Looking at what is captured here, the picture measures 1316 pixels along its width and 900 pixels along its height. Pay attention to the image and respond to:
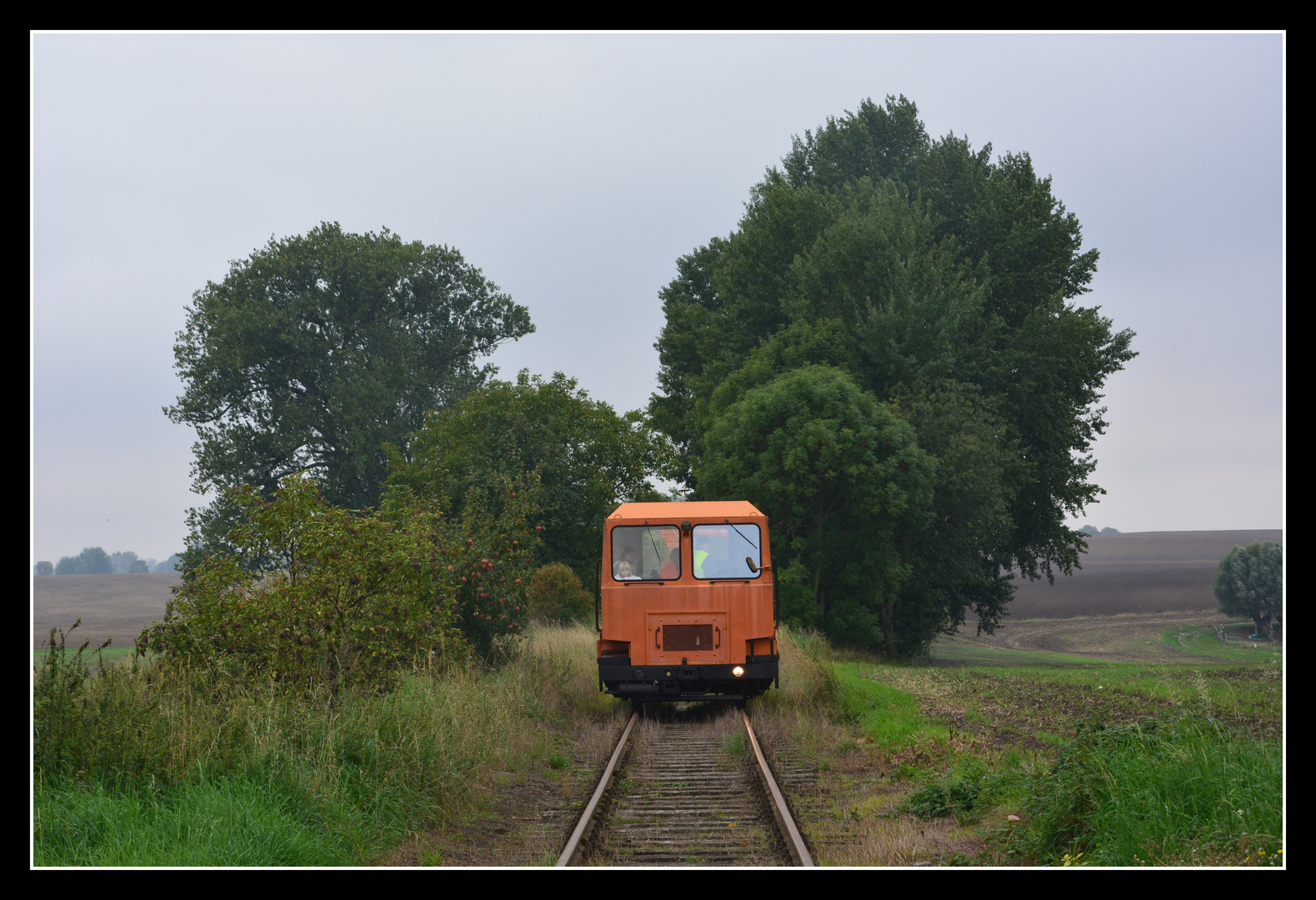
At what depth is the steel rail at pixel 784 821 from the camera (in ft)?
22.4

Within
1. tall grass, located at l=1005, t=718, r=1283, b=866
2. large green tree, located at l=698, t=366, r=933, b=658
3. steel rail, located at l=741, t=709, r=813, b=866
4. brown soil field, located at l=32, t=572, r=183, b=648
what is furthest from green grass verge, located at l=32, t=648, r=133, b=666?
large green tree, located at l=698, t=366, r=933, b=658

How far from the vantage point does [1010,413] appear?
117 feet

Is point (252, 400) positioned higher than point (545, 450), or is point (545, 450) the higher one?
point (252, 400)

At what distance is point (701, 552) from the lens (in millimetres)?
14070

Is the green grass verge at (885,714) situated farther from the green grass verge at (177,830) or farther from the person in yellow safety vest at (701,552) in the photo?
the green grass verge at (177,830)

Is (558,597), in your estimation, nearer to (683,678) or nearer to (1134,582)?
(683,678)

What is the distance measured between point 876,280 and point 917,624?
38.4 ft

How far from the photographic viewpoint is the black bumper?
13625 millimetres

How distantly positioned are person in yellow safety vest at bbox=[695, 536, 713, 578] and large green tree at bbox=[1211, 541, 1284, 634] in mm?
41694

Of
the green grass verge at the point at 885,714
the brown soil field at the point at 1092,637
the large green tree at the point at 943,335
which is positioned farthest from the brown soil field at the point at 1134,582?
the green grass verge at the point at 885,714

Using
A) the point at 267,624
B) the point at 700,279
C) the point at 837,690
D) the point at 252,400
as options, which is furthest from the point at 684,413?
the point at 267,624

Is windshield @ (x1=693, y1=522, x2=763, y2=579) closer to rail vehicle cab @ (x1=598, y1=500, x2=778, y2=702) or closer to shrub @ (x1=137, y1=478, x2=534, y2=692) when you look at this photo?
rail vehicle cab @ (x1=598, y1=500, x2=778, y2=702)

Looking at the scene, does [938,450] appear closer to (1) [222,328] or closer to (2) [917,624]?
(2) [917,624]

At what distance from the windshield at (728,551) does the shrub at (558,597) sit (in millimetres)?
14696
